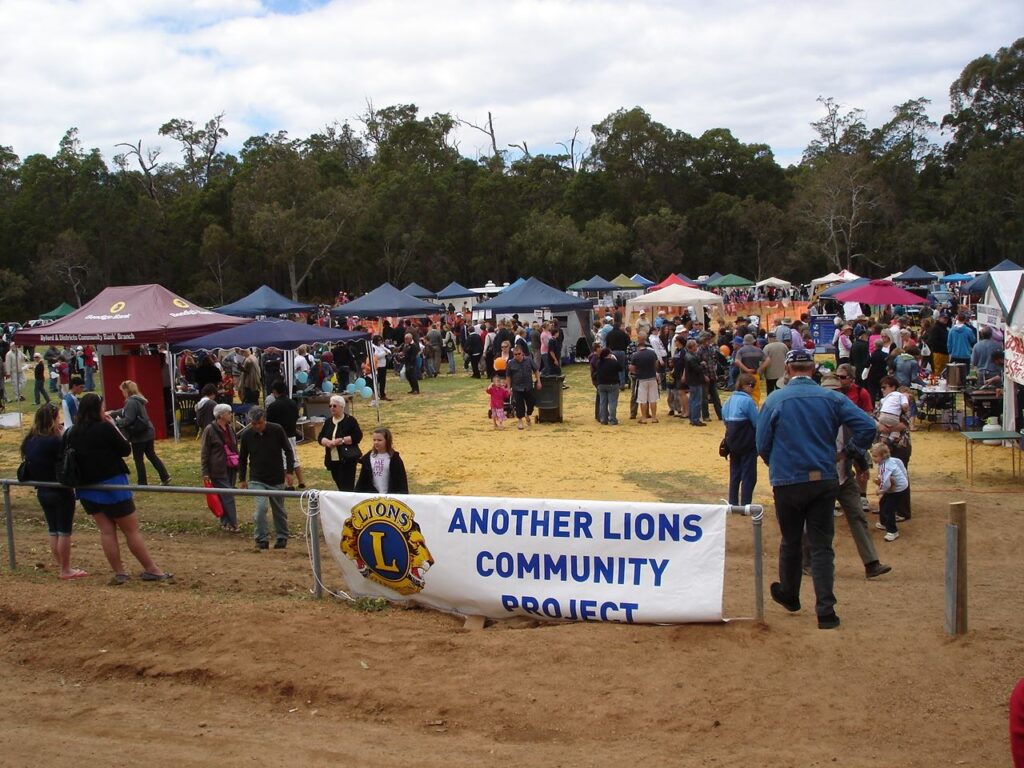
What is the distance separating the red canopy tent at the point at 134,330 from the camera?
17.9 metres

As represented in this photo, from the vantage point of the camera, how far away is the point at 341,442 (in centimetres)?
1048

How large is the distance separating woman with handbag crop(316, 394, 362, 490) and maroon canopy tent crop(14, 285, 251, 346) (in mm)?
8610

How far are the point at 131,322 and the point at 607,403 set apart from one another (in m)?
9.22

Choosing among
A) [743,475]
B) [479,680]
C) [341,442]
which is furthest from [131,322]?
[479,680]

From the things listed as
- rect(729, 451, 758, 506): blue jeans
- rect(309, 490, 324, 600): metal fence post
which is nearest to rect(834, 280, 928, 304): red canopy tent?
rect(729, 451, 758, 506): blue jeans

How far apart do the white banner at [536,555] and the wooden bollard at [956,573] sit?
1426 mm

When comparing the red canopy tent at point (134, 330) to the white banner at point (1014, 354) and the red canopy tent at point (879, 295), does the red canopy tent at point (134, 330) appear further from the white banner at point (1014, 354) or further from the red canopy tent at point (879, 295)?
the red canopy tent at point (879, 295)

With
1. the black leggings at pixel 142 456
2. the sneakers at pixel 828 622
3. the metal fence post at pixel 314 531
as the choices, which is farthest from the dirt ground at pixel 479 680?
the black leggings at pixel 142 456

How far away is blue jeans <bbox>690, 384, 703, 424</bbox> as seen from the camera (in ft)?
58.9

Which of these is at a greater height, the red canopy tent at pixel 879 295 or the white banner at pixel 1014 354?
the red canopy tent at pixel 879 295

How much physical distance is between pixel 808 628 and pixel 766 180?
7031cm

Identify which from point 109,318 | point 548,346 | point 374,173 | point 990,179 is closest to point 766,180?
point 990,179

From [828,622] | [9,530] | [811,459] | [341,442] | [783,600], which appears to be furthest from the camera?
[341,442]

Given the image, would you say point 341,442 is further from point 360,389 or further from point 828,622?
point 360,389
